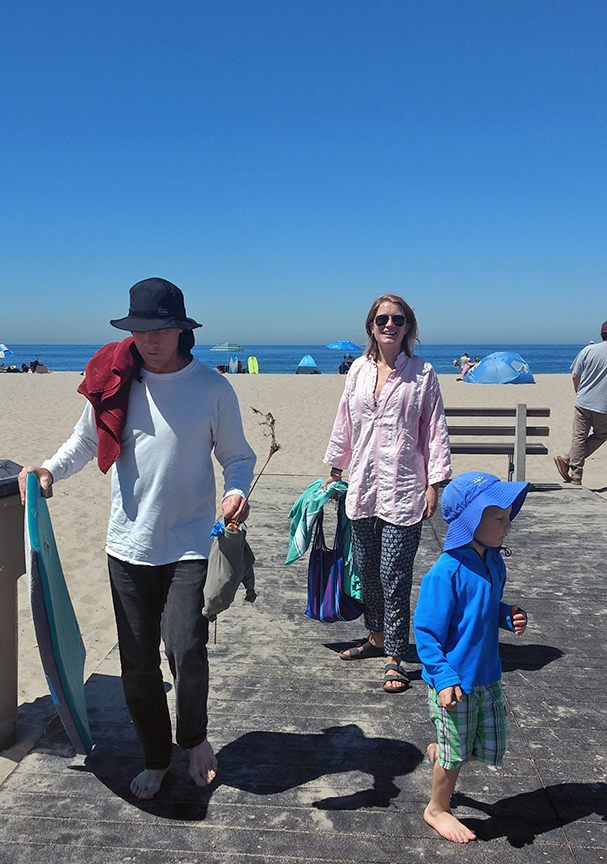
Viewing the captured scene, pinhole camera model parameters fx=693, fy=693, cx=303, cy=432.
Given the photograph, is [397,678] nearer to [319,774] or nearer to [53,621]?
[319,774]

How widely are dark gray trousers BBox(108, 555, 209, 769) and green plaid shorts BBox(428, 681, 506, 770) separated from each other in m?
0.84

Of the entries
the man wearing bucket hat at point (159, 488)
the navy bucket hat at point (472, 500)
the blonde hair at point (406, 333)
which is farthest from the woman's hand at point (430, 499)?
→ the man wearing bucket hat at point (159, 488)

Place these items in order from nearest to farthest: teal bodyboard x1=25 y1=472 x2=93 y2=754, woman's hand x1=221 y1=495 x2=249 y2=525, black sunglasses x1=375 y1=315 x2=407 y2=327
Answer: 1. teal bodyboard x1=25 y1=472 x2=93 y2=754
2. woman's hand x1=221 y1=495 x2=249 y2=525
3. black sunglasses x1=375 y1=315 x2=407 y2=327

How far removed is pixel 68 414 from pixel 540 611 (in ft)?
53.6

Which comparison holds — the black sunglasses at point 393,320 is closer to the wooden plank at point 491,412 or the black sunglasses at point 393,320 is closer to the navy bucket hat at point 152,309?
the navy bucket hat at point 152,309

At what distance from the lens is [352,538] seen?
3.56 m

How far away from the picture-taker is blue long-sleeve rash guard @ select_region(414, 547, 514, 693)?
2.15 metres

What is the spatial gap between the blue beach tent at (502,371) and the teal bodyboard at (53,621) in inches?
1042

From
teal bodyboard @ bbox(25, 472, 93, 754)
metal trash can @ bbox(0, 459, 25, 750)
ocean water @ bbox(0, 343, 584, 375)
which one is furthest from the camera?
ocean water @ bbox(0, 343, 584, 375)

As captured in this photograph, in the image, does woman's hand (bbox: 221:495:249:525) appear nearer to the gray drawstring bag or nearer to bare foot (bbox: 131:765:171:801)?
the gray drawstring bag

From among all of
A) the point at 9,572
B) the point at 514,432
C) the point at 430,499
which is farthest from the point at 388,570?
the point at 514,432

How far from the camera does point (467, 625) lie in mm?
2188

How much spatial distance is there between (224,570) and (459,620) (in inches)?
31.5

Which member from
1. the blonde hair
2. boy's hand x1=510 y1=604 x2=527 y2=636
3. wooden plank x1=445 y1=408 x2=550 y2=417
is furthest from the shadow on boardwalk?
wooden plank x1=445 y1=408 x2=550 y2=417
